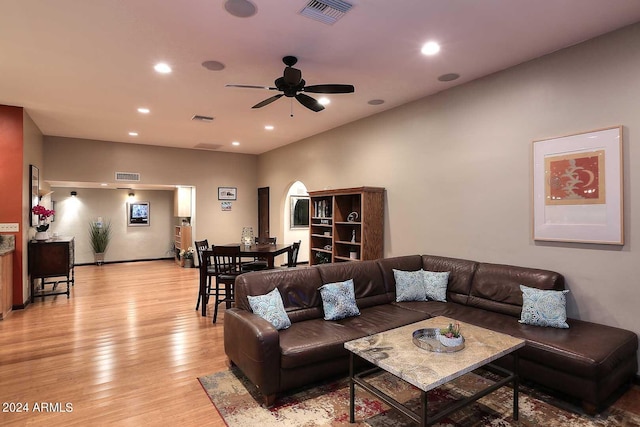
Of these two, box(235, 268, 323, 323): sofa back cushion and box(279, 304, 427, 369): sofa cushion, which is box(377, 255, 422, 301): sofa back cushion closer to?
box(279, 304, 427, 369): sofa cushion

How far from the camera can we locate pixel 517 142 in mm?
3697

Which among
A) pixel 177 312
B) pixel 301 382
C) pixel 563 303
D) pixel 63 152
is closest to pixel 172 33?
pixel 301 382

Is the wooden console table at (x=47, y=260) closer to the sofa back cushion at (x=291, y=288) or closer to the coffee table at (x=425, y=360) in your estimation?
the sofa back cushion at (x=291, y=288)

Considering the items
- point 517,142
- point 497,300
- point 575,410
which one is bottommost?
point 575,410

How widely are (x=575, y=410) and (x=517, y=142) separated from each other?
2500 mm

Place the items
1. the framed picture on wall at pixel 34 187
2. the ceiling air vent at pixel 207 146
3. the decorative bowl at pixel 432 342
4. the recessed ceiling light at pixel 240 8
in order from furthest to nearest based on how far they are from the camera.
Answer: the ceiling air vent at pixel 207 146 < the framed picture on wall at pixel 34 187 < the recessed ceiling light at pixel 240 8 < the decorative bowl at pixel 432 342

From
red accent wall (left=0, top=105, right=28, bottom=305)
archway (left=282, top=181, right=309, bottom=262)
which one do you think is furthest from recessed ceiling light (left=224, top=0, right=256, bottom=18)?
archway (left=282, top=181, right=309, bottom=262)

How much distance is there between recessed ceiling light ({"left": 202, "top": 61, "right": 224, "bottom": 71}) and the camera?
3.58m

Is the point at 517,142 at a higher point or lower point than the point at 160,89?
lower

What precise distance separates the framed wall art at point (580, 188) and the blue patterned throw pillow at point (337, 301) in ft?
6.55

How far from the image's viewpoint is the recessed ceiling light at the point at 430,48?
3205 millimetres

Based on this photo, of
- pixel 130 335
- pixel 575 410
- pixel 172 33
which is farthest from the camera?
pixel 130 335

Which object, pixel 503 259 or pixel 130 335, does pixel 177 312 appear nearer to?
pixel 130 335

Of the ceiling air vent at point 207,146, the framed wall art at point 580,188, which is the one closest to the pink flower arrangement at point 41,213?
the ceiling air vent at point 207,146
